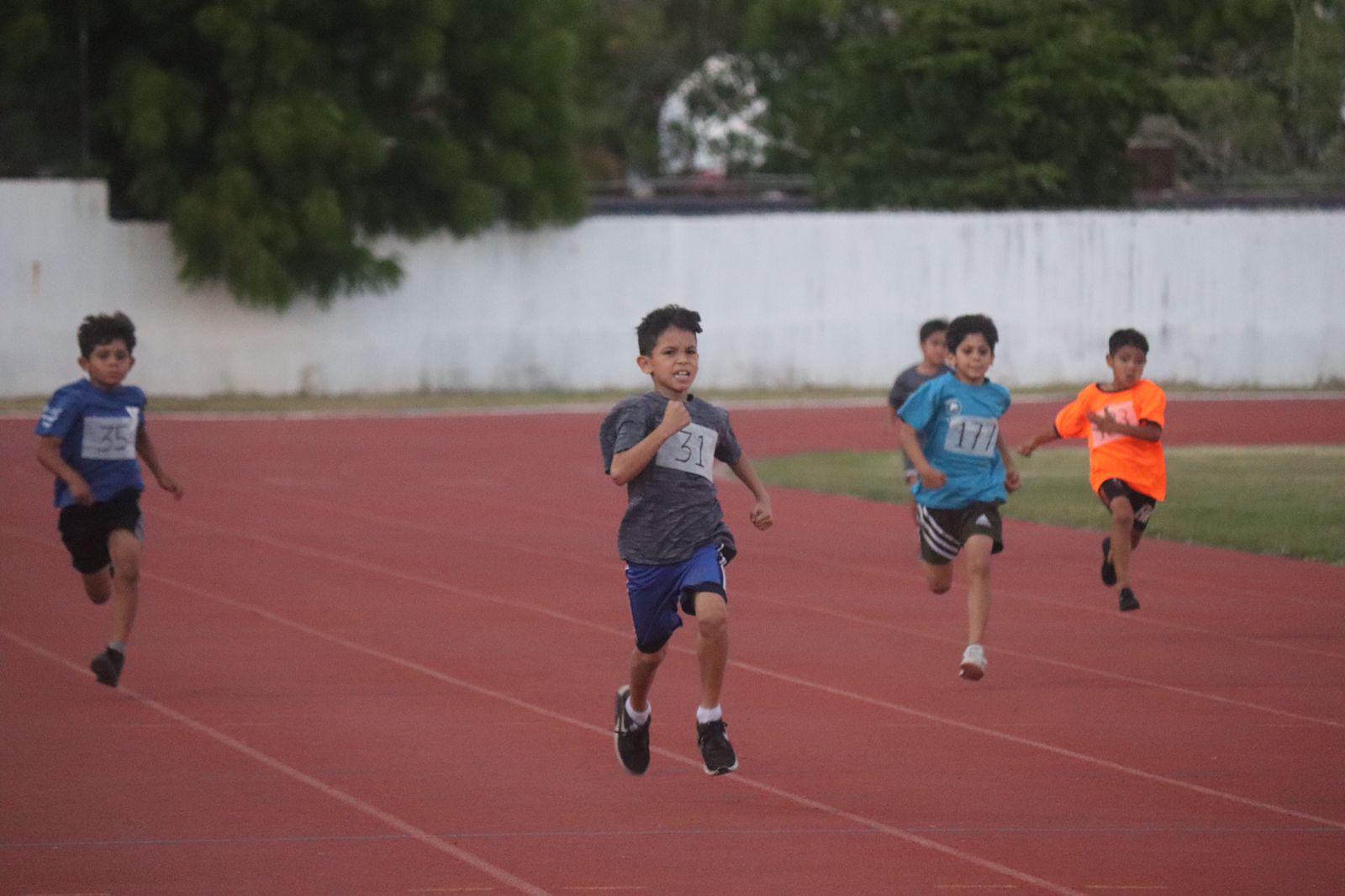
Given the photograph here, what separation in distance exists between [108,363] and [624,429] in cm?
316

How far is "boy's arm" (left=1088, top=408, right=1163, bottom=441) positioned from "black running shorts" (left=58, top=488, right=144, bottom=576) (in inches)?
197

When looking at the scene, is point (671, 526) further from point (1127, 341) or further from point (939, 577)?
point (1127, 341)

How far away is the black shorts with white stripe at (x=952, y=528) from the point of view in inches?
371

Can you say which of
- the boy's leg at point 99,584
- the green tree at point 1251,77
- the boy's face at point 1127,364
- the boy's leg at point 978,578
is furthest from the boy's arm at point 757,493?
the green tree at point 1251,77

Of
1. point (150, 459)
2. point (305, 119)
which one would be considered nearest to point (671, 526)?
point (150, 459)

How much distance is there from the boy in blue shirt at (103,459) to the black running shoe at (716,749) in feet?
10.4

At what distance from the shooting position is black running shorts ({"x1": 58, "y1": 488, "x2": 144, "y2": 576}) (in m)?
9.18

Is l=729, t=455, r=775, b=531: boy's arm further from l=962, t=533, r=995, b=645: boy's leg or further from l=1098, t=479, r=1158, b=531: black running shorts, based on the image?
l=1098, t=479, r=1158, b=531: black running shorts

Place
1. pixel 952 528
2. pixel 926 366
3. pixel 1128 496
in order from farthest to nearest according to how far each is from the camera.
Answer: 1. pixel 926 366
2. pixel 1128 496
3. pixel 952 528

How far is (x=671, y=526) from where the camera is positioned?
23.5 ft

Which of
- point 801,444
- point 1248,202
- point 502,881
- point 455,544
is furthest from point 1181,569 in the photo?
point 1248,202

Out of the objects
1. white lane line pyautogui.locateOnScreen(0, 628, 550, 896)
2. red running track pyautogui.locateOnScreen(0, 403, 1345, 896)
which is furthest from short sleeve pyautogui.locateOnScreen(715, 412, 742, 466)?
white lane line pyautogui.locateOnScreen(0, 628, 550, 896)

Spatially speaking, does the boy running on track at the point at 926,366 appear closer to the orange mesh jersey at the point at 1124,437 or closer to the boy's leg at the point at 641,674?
the orange mesh jersey at the point at 1124,437

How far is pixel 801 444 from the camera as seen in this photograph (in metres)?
23.2
